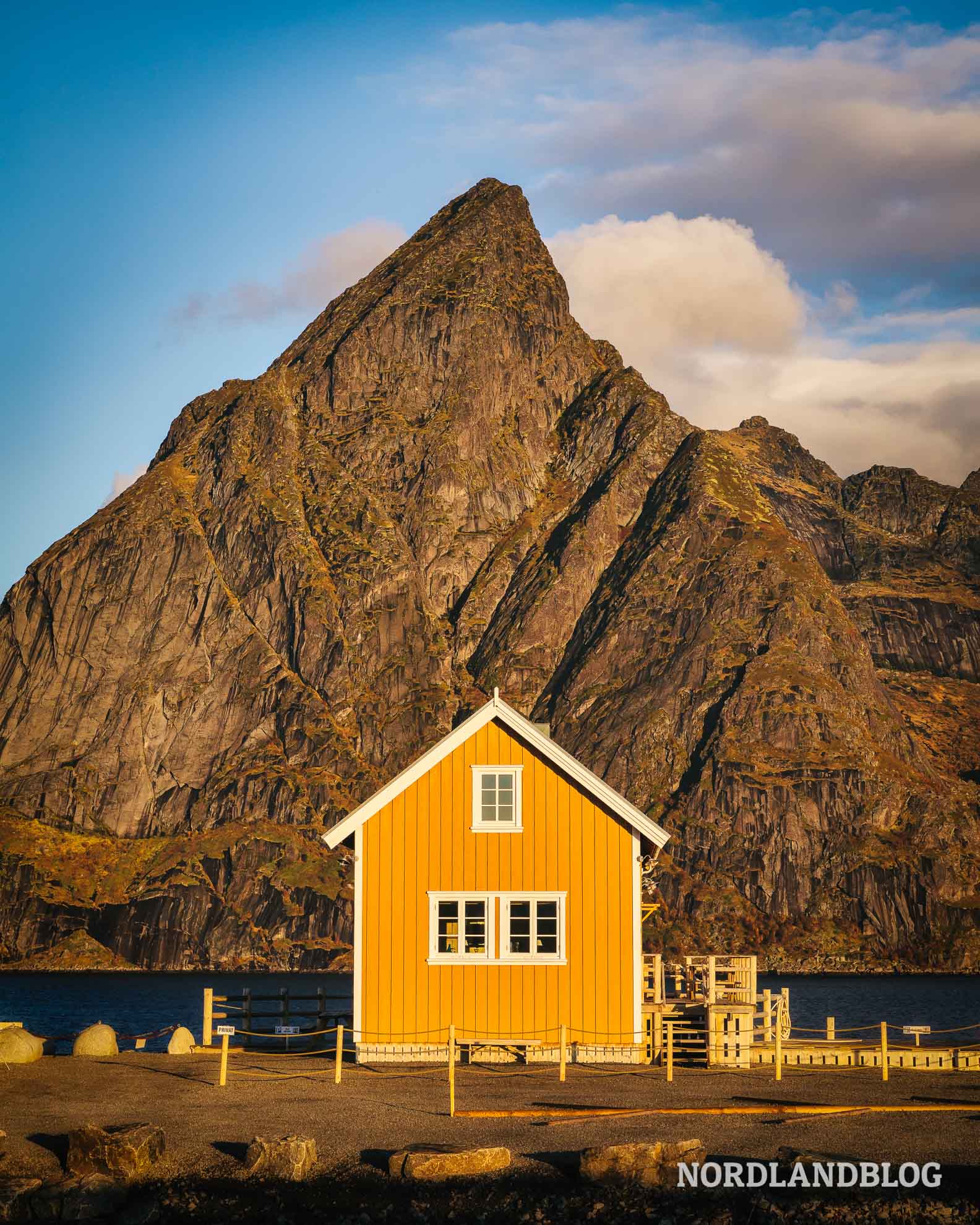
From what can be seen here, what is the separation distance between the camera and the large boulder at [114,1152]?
22.9 metres

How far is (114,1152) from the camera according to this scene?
23.0 metres

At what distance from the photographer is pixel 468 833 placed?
128 feet

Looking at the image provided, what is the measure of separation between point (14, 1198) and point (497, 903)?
1839 cm

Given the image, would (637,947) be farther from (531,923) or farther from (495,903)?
(495,903)

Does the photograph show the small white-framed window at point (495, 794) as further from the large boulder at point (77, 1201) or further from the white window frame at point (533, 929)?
the large boulder at point (77, 1201)

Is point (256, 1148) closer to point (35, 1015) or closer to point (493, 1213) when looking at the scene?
point (493, 1213)

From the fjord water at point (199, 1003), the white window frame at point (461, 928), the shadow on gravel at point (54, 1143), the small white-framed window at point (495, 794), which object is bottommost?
the fjord water at point (199, 1003)

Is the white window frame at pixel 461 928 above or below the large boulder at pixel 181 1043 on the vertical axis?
above

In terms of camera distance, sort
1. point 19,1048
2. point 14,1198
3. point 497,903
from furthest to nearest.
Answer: point 497,903 < point 19,1048 < point 14,1198

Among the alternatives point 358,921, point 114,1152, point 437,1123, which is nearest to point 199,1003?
point 358,921

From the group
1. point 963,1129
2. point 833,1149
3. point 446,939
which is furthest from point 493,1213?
point 446,939

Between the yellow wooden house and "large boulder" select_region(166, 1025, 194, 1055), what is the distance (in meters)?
5.27

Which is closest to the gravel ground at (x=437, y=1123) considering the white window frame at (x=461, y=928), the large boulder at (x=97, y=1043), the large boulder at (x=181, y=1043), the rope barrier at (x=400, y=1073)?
the rope barrier at (x=400, y=1073)

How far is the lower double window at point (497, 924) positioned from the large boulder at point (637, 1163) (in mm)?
16165
